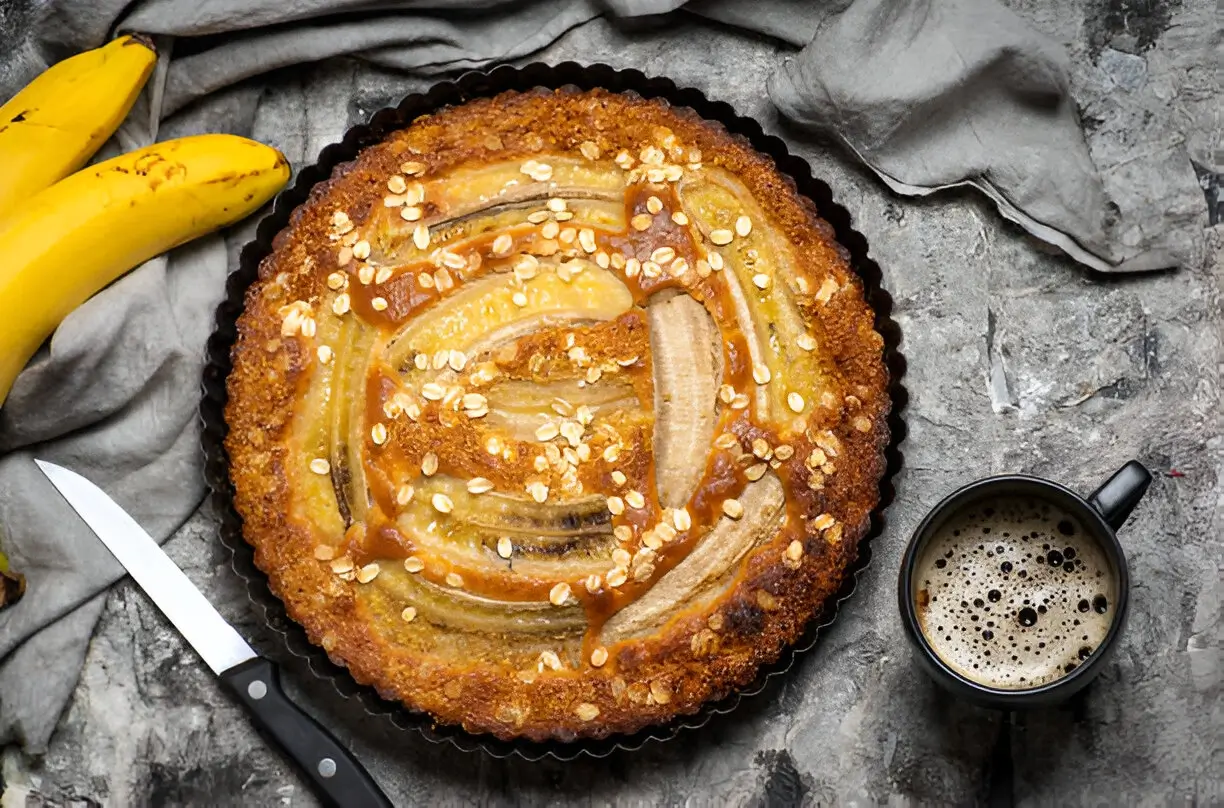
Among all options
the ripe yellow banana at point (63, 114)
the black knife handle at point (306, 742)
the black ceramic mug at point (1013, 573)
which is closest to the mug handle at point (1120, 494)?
the black ceramic mug at point (1013, 573)

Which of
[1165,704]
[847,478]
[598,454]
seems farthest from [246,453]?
[1165,704]

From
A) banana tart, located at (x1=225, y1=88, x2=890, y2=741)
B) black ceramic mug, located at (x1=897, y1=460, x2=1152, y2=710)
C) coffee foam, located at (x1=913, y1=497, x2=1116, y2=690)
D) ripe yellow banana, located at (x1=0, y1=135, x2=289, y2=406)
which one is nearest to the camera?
black ceramic mug, located at (x1=897, y1=460, x2=1152, y2=710)

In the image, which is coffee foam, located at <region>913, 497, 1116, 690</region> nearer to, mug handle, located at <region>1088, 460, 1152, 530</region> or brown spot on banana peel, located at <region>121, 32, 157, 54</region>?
mug handle, located at <region>1088, 460, 1152, 530</region>

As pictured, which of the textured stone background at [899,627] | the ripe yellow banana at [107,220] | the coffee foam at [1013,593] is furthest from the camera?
the textured stone background at [899,627]

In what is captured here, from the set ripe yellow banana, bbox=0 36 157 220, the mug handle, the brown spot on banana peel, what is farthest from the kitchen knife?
the mug handle

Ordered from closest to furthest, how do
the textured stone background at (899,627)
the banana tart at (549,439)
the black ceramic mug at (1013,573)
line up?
1. the black ceramic mug at (1013,573)
2. the banana tart at (549,439)
3. the textured stone background at (899,627)

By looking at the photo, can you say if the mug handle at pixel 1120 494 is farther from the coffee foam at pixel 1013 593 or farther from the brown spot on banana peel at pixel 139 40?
the brown spot on banana peel at pixel 139 40
